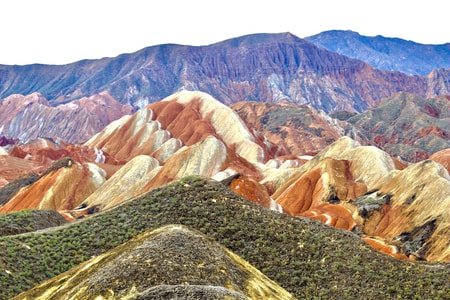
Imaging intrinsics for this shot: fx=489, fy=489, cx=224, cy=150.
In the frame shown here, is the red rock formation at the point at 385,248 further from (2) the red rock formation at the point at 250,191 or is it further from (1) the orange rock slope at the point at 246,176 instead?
(2) the red rock formation at the point at 250,191

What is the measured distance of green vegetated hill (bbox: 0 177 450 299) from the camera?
3312cm

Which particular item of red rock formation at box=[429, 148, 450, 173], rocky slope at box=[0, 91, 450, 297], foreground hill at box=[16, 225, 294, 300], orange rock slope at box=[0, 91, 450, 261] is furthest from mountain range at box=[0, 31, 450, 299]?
red rock formation at box=[429, 148, 450, 173]

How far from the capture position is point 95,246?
39.1 meters

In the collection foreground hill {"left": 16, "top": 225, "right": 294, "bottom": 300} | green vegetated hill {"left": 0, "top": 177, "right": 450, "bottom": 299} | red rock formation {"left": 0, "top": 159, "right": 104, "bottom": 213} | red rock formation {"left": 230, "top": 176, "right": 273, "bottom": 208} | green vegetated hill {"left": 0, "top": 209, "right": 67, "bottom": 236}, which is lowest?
red rock formation {"left": 0, "top": 159, "right": 104, "bottom": 213}

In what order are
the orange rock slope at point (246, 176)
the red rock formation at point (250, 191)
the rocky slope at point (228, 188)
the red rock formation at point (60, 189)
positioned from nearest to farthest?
the rocky slope at point (228, 188)
the red rock formation at point (250, 191)
the orange rock slope at point (246, 176)
the red rock formation at point (60, 189)

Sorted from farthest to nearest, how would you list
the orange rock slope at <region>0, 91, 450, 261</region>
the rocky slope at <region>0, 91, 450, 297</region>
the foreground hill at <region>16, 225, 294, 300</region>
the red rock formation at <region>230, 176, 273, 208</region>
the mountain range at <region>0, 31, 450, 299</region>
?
the orange rock slope at <region>0, 91, 450, 261</region>, the red rock formation at <region>230, 176, 273, 208</region>, the rocky slope at <region>0, 91, 450, 297</region>, the mountain range at <region>0, 31, 450, 299</region>, the foreground hill at <region>16, 225, 294, 300</region>

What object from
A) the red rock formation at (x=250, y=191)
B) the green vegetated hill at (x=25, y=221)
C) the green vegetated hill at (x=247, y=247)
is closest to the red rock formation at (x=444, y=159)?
the red rock formation at (x=250, y=191)

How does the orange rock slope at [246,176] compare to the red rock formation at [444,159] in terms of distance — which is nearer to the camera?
the orange rock slope at [246,176]

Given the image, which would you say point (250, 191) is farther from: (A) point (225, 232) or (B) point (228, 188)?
(A) point (225, 232)

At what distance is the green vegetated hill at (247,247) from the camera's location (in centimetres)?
3312

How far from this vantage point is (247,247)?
37.7 meters

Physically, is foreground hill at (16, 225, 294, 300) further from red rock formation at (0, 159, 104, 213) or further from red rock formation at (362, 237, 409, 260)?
red rock formation at (0, 159, 104, 213)

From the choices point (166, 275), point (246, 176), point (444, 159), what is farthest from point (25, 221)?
point (444, 159)

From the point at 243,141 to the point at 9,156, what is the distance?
73.5 metres
